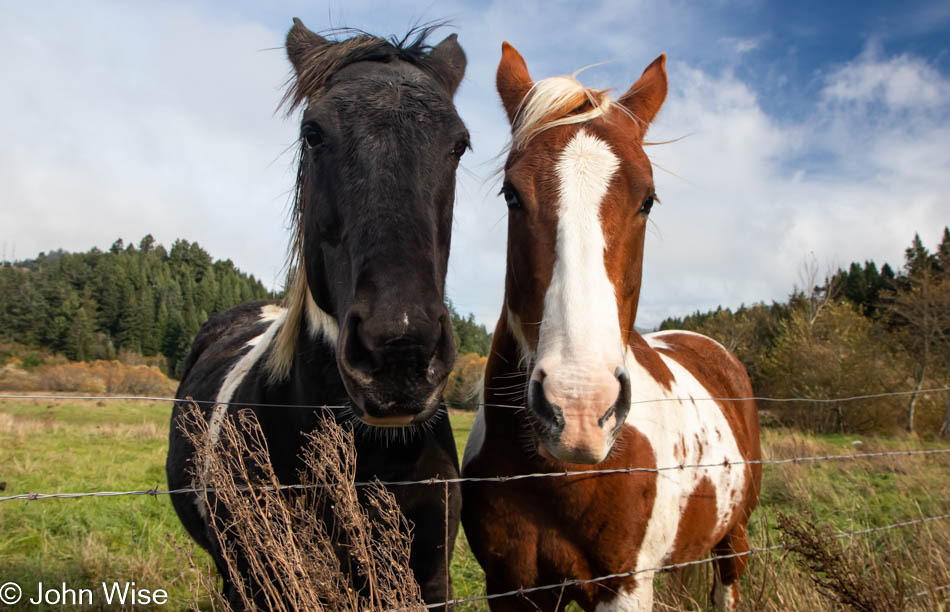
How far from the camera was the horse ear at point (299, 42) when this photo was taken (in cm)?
230

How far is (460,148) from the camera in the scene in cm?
210

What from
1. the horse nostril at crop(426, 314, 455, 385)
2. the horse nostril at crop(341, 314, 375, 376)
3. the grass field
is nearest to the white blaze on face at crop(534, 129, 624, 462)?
the horse nostril at crop(426, 314, 455, 385)

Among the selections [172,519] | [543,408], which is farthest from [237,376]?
[172,519]

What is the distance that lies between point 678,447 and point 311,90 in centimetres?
236

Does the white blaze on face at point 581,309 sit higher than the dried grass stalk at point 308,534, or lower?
higher

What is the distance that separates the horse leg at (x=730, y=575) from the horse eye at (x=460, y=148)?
320cm

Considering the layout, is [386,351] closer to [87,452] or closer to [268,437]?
[268,437]

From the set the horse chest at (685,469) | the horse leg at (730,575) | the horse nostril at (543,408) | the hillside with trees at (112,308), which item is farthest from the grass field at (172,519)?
the hillside with trees at (112,308)

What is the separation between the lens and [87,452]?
10469 millimetres

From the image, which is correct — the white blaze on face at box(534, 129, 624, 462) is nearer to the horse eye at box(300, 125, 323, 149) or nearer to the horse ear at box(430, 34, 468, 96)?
the horse ear at box(430, 34, 468, 96)

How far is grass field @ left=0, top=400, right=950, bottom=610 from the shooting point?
297 cm

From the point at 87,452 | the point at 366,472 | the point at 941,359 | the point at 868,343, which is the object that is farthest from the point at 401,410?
the point at 941,359

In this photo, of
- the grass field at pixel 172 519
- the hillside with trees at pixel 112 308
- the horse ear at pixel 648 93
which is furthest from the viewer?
the hillside with trees at pixel 112 308

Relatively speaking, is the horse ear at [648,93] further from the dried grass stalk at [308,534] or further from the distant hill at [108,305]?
the distant hill at [108,305]
